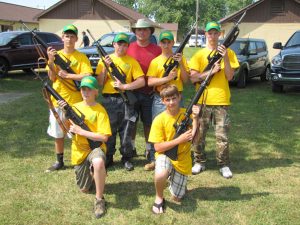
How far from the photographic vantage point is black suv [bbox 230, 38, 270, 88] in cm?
1338

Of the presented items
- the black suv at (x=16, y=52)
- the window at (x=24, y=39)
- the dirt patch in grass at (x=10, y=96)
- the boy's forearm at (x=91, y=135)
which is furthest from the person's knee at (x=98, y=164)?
the window at (x=24, y=39)

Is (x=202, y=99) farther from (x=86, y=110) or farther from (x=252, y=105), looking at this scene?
(x=252, y=105)

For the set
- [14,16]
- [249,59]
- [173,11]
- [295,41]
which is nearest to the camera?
[295,41]

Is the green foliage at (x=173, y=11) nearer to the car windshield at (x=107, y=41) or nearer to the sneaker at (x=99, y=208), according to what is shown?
the car windshield at (x=107, y=41)

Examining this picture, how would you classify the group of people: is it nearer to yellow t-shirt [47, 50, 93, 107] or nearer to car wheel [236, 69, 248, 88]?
yellow t-shirt [47, 50, 93, 107]

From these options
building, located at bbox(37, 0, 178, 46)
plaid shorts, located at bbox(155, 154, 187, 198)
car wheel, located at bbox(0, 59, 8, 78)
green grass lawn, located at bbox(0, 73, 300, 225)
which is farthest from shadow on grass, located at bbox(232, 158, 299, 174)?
building, located at bbox(37, 0, 178, 46)

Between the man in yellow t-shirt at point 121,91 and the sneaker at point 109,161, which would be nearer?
the man in yellow t-shirt at point 121,91

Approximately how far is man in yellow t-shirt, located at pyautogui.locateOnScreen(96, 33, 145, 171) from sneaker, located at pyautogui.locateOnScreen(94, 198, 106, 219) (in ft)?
4.33

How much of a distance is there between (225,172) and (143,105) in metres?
1.48

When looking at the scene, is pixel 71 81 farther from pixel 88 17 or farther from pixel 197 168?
pixel 88 17

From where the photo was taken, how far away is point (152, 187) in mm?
5125

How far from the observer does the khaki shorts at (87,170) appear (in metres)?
4.47

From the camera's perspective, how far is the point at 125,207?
4.56m

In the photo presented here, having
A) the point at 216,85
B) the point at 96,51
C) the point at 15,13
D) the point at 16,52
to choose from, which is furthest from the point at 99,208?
the point at 15,13
